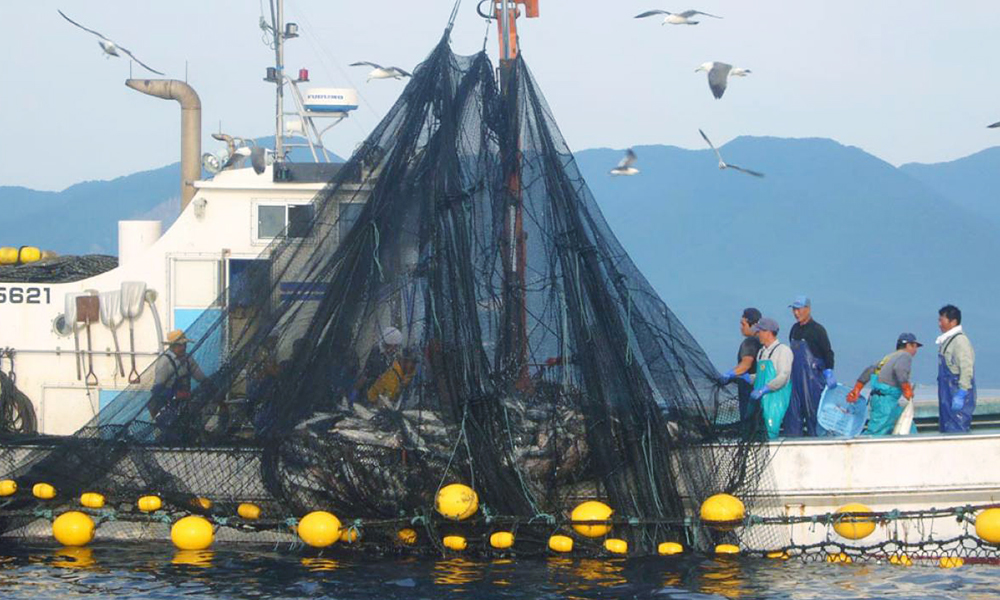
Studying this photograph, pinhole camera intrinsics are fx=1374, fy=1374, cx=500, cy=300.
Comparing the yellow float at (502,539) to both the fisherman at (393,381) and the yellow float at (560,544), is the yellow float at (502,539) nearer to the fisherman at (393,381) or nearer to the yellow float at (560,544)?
the yellow float at (560,544)

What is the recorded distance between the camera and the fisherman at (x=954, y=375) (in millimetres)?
11461

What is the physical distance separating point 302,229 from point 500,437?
240cm

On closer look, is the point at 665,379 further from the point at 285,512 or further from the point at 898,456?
the point at 285,512

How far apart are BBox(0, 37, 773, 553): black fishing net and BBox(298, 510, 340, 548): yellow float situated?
219mm

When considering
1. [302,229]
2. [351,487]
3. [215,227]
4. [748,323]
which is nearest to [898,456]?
[748,323]

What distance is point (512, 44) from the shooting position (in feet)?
38.7

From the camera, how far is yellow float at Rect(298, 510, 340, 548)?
411 inches

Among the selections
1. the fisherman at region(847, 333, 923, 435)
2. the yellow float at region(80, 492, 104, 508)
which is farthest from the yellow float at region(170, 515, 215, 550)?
the fisherman at region(847, 333, 923, 435)

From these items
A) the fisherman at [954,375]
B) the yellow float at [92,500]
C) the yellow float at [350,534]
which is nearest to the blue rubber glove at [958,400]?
the fisherman at [954,375]

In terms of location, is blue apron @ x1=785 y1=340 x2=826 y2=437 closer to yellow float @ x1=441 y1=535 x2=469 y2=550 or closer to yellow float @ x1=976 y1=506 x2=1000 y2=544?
yellow float @ x1=976 y1=506 x2=1000 y2=544

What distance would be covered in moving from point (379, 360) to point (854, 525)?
3.95m

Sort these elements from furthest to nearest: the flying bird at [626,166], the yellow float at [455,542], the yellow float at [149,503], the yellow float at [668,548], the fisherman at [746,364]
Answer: the flying bird at [626,166] < the fisherman at [746,364] < the yellow float at [149,503] < the yellow float at [455,542] < the yellow float at [668,548]

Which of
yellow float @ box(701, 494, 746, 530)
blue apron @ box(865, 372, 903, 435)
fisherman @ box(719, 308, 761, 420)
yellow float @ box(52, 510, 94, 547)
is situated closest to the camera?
yellow float @ box(701, 494, 746, 530)

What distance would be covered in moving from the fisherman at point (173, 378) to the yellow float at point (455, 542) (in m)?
2.37
